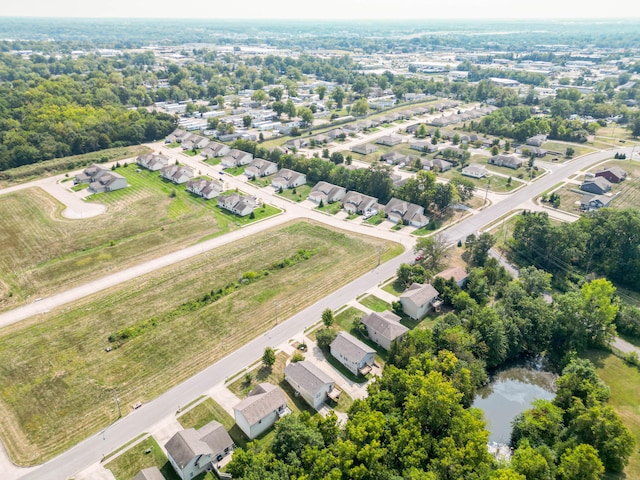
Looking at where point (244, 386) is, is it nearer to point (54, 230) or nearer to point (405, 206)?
point (405, 206)

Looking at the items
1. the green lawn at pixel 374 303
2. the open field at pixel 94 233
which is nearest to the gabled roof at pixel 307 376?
the green lawn at pixel 374 303

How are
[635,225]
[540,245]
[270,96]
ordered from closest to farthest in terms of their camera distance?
[635,225], [540,245], [270,96]

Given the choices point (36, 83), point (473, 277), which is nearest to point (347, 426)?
point (473, 277)

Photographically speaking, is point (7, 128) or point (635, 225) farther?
point (7, 128)

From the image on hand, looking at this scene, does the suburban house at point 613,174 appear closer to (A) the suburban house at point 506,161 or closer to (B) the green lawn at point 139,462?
(A) the suburban house at point 506,161

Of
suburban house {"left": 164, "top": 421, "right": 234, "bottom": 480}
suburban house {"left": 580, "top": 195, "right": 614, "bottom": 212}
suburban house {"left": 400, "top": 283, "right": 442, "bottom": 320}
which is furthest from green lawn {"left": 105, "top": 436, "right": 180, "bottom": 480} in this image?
suburban house {"left": 580, "top": 195, "right": 614, "bottom": 212}

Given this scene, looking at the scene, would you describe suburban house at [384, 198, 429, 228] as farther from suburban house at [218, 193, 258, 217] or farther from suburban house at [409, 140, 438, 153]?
suburban house at [409, 140, 438, 153]
